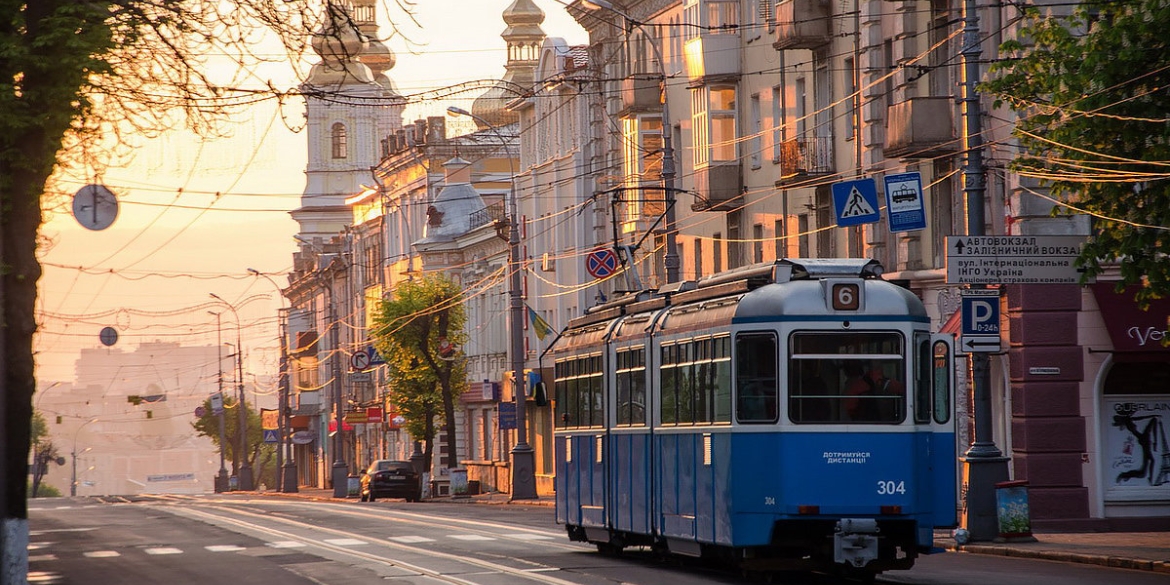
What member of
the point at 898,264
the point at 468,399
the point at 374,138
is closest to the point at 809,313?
the point at 898,264

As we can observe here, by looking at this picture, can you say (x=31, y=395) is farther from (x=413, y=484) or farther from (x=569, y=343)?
(x=413, y=484)

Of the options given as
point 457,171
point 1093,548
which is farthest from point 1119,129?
point 457,171

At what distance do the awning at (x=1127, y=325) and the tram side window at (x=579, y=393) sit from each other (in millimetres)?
9289

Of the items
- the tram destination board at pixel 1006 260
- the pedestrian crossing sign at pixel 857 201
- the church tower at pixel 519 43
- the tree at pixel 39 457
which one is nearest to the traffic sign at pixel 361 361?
the church tower at pixel 519 43

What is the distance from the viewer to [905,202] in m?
30.8

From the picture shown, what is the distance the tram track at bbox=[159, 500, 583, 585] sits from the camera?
22.1 metres

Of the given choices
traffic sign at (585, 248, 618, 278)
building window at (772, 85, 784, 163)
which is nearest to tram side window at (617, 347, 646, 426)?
building window at (772, 85, 784, 163)

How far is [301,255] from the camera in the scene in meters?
140

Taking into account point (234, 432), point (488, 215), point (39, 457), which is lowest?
point (39, 457)

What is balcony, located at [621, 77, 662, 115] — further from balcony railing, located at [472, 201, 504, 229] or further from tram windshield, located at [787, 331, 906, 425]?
tram windshield, located at [787, 331, 906, 425]

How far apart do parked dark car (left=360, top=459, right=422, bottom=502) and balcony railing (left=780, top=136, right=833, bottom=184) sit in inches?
1048

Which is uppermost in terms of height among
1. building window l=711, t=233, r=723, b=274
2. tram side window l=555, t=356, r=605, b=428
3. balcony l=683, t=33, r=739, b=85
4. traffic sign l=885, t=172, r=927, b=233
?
balcony l=683, t=33, r=739, b=85

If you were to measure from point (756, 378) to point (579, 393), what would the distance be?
22.3ft

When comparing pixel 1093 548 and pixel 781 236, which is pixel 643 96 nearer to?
pixel 781 236
